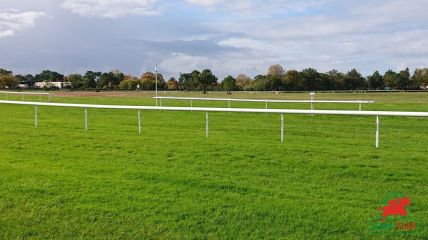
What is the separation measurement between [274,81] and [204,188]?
3689 inches

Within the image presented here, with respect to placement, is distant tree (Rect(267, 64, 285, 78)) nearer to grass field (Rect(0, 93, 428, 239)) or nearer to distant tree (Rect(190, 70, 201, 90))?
distant tree (Rect(190, 70, 201, 90))

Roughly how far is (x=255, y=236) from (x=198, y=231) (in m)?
0.57

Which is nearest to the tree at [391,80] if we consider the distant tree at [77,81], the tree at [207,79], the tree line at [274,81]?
the tree line at [274,81]

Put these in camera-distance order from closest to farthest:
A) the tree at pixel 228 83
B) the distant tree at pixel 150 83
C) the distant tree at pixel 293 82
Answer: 1. the tree at pixel 228 83
2. the distant tree at pixel 293 82
3. the distant tree at pixel 150 83

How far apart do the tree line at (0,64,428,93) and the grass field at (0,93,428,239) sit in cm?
8063

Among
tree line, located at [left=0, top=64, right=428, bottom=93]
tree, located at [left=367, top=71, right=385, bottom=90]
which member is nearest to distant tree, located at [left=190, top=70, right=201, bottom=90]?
tree line, located at [left=0, top=64, right=428, bottom=93]

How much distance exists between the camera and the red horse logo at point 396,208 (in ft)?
16.5

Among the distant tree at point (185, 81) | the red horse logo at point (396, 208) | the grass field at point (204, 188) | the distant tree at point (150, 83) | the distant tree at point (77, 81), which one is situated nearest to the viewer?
the grass field at point (204, 188)

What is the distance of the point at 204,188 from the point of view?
6.09 m

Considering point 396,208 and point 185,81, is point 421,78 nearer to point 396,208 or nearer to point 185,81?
point 185,81

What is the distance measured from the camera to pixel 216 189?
6.05 metres

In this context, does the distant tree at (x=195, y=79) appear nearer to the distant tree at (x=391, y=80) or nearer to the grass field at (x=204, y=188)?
the distant tree at (x=391, y=80)

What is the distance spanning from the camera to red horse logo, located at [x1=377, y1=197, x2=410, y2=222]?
5035mm

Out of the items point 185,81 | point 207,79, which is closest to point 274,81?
point 207,79
